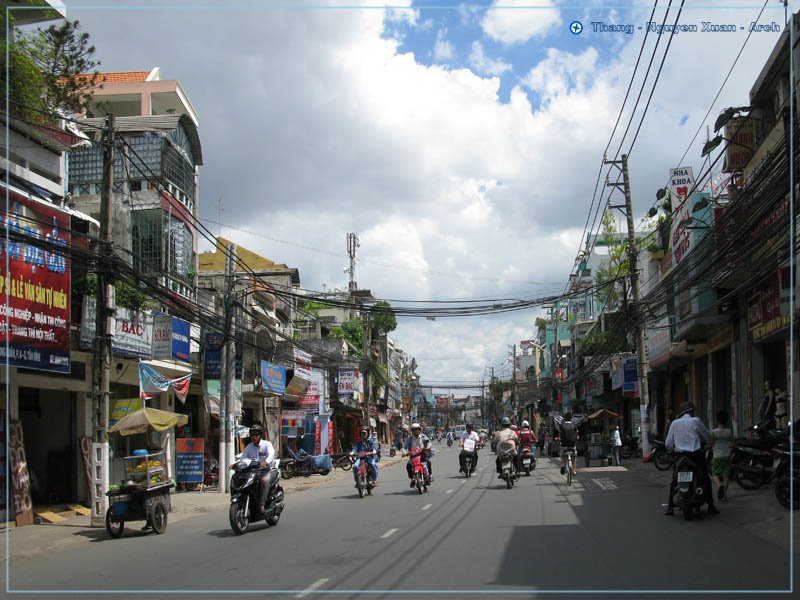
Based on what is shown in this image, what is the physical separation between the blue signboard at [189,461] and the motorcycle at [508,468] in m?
9.46

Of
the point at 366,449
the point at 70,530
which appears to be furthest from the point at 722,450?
the point at 70,530

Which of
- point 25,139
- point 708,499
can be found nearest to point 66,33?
point 25,139

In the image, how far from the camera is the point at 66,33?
651 inches

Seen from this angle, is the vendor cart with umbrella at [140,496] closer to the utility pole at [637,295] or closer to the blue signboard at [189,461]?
the blue signboard at [189,461]

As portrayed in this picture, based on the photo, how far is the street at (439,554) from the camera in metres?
7.70

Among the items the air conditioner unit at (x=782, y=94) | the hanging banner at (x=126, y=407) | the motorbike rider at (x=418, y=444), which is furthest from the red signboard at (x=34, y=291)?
the air conditioner unit at (x=782, y=94)

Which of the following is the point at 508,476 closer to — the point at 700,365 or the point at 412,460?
the point at 412,460

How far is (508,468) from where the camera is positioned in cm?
1925

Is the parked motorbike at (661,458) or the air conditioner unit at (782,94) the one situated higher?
the air conditioner unit at (782,94)

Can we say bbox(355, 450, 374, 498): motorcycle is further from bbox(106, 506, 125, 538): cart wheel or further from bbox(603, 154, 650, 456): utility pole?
bbox(603, 154, 650, 456): utility pole

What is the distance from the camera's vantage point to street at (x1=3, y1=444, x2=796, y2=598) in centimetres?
770

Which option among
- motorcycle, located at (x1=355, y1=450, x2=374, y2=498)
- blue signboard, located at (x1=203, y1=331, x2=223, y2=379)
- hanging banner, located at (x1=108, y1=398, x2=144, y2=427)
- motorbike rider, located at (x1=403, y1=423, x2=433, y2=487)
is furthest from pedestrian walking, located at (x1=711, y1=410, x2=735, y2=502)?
blue signboard, located at (x1=203, y1=331, x2=223, y2=379)

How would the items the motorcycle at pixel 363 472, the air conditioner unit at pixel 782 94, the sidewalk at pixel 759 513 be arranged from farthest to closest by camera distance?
the motorcycle at pixel 363 472, the air conditioner unit at pixel 782 94, the sidewalk at pixel 759 513

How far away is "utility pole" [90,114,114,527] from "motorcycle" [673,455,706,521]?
10566mm
